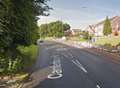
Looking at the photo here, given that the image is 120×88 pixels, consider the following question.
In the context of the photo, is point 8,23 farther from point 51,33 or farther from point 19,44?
point 51,33

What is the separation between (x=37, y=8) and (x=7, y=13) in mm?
5453

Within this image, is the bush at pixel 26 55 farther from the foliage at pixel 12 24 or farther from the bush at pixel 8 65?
the bush at pixel 8 65

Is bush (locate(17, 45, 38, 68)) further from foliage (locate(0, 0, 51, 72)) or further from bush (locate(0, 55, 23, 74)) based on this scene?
bush (locate(0, 55, 23, 74))

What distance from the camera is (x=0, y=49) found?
23703 millimetres

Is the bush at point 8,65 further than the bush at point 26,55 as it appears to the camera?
No

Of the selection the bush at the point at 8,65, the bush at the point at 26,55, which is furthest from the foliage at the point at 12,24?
the bush at the point at 26,55

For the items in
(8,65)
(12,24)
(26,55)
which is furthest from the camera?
(26,55)

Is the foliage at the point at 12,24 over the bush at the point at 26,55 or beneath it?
over

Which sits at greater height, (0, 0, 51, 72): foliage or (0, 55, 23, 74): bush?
(0, 0, 51, 72): foliage

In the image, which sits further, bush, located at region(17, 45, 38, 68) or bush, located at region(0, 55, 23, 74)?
bush, located at region(17, 45, 38, 68)

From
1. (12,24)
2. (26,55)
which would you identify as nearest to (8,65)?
(12,24)

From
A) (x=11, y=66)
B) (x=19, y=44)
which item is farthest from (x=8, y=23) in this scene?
(x=19, y=44)

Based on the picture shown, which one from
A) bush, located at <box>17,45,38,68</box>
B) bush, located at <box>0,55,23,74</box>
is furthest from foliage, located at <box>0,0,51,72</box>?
bush, located at <box>17,45,38,68</box>

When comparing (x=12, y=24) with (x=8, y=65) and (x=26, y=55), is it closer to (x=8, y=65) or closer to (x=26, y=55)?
(x=8, y=65)
